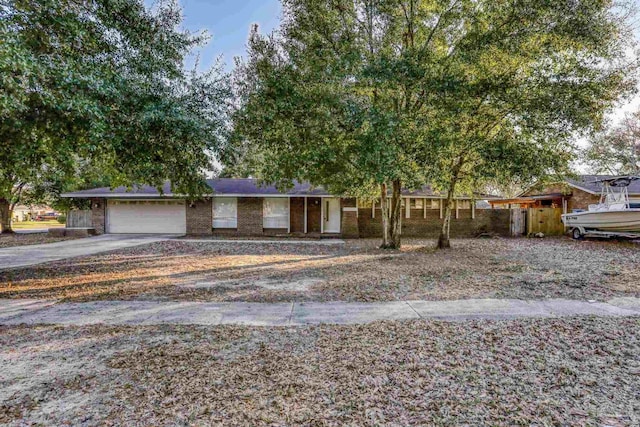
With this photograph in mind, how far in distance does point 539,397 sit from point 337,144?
814 centimetres

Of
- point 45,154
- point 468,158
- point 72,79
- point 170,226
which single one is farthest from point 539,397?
point 170,226

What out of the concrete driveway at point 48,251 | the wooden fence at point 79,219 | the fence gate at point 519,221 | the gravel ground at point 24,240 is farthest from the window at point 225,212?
the fence gate at point 519,221

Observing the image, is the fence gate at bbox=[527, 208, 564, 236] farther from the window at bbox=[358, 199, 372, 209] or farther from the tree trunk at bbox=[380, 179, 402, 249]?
the tree trunk at bbox=[380, 179, 402, 249]

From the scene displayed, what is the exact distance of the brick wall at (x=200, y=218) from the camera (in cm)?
1930

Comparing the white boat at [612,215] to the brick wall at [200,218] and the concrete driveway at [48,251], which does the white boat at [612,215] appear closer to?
the brick wall at [200,218]

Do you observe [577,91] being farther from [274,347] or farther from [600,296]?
[274,347]

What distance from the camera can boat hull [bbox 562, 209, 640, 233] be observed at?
48.1 feet

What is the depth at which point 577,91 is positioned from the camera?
935cm

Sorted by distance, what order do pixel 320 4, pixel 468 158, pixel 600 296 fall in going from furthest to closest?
pixel 468 158 → pixel 320 4 → pixel 600 296

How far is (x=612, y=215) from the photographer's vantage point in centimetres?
1516

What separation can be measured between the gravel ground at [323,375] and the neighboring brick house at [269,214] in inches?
571

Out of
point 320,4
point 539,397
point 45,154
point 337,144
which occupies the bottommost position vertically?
point 539,397

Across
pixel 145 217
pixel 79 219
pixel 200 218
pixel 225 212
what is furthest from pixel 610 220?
pixel 79 219

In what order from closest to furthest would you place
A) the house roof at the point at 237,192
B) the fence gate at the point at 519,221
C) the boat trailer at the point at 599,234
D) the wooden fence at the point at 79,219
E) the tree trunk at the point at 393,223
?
1. the tree trunk at the point at 393,223
2. the boat trailer at the point at 599,234
3. the house roof at the point at 237,192
4. the fence gate at the point at 519,221
5. the wooden fence at the point at 79,219
